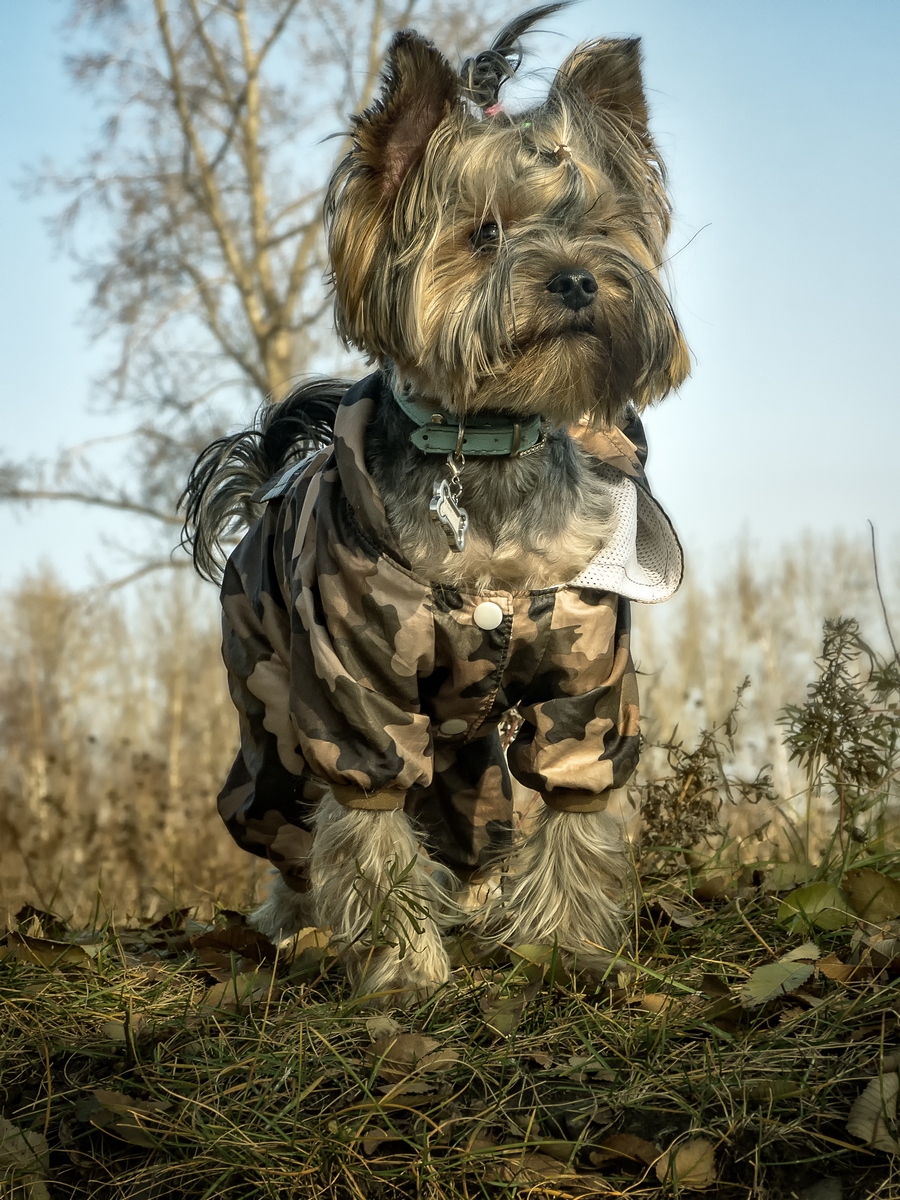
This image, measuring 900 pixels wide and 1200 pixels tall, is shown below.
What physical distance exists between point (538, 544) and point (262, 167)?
12.4 metres

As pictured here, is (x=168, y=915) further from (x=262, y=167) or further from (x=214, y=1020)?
(x=262, y=167)

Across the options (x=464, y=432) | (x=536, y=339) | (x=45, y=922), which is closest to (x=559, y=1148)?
(x=464, y=432)

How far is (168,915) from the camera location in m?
4.70

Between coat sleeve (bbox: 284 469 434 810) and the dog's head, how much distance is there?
22.5 inches

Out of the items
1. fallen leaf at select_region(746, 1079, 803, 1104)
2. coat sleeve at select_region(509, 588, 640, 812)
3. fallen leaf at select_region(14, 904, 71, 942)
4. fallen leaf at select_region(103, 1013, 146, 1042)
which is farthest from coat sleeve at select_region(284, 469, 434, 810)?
fallen leaf at select_region(14, 904, 71, 942)

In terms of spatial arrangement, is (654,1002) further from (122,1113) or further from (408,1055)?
(122,1113)

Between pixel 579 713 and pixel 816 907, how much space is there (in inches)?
38.3

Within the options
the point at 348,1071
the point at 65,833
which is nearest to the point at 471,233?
the point at 348,1071

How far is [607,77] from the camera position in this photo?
12.3 ft

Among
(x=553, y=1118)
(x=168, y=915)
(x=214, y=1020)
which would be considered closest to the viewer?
(x=553, y=1118)

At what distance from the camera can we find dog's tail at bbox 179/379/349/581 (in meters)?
4.73

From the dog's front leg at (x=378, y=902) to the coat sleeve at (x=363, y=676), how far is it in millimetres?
124

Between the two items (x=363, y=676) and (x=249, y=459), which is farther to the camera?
(x=249, y=459)

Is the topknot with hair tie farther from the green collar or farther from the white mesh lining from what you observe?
the white mesh lining
